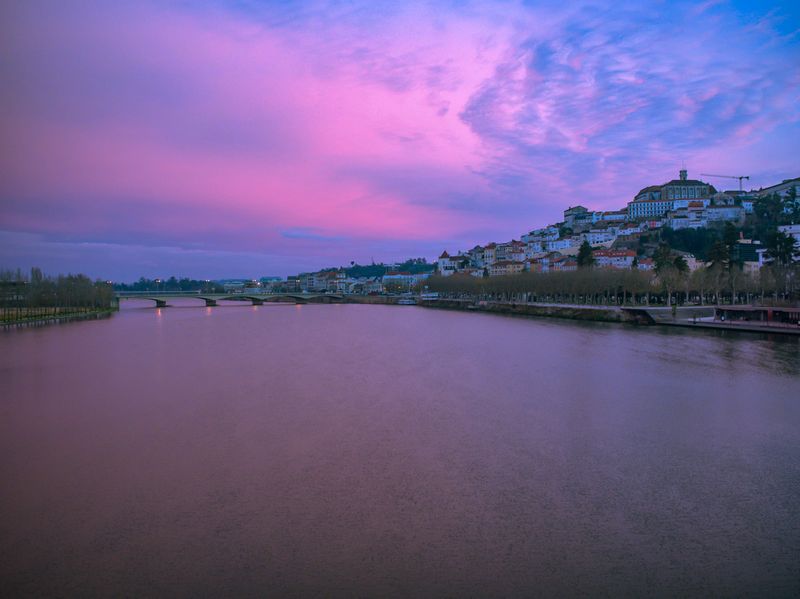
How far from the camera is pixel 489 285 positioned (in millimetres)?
33688

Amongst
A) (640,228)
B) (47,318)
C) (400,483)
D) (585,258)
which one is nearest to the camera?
(400,483)

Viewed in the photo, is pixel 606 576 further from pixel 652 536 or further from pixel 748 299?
pixel 748 299

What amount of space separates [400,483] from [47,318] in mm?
23444

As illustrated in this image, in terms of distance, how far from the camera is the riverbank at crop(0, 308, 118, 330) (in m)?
20.1

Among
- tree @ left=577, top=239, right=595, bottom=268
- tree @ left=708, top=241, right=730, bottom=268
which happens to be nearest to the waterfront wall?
tree @ left=577, top=239, right=595, bottom=268

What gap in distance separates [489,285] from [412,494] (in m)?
30.2

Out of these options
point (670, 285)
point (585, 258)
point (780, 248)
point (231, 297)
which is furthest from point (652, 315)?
point (231, 297)

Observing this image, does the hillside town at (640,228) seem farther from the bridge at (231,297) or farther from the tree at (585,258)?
the bridge at (231,297)

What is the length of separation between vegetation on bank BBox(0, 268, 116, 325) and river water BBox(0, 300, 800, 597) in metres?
17.8

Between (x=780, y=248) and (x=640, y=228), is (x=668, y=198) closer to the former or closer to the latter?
(x=640, y=228)

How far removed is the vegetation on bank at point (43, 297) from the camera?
2397 centimetres

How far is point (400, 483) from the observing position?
4.32m

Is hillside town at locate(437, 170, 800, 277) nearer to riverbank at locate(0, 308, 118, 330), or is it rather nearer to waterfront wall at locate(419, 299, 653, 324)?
waterfront wall at locate(419, 299, 653, 324)

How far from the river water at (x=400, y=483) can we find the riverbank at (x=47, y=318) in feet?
42.9
